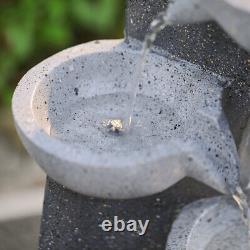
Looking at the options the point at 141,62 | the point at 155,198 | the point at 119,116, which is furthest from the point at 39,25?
the point at 155,198

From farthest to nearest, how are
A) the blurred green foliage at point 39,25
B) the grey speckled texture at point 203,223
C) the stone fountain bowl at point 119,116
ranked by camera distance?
the blurred green foliage at point 39,25 → the grey speckled texture at point 203,223 → the stone fountain bowl at point 119,116

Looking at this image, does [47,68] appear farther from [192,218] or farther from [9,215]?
[9,215]

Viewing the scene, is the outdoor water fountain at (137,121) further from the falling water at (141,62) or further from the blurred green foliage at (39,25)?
the blurred green foliage at (39,25)

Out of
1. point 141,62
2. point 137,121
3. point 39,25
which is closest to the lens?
point 141,62

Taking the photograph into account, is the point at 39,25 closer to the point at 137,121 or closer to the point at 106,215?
the point at 137,121

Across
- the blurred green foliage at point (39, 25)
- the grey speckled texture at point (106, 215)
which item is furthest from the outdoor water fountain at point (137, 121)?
the blurred green foliage at point (39, 25)

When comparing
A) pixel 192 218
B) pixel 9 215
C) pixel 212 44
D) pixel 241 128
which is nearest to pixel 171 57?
pixel 212 44
